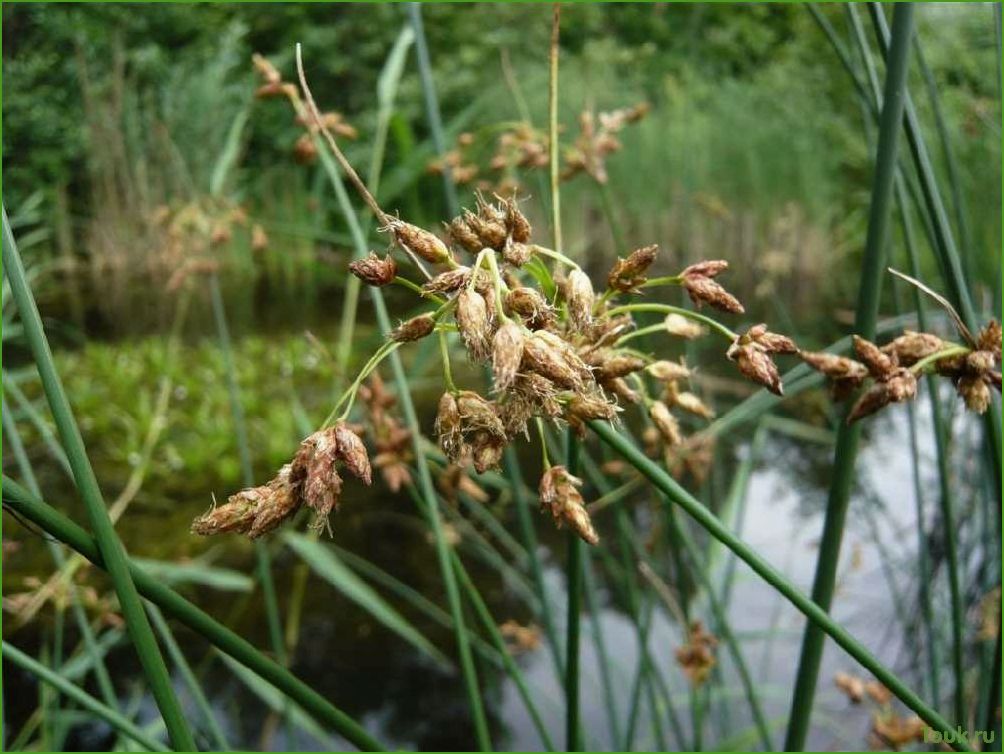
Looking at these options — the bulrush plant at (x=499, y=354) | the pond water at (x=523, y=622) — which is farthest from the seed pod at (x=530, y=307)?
the pond water at (x=523, y=622)

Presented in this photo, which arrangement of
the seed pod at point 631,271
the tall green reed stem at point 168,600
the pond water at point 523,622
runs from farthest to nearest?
the pond water at point 523,622
the seed pod at point 631,271
the tall green reed stem at point 168,600

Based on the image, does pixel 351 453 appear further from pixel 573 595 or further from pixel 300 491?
pixel 573 595

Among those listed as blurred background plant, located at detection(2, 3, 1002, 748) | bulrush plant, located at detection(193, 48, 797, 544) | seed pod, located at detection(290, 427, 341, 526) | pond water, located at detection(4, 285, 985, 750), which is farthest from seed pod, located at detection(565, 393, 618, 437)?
pond water, located at detection(4, 285, 985, 750)

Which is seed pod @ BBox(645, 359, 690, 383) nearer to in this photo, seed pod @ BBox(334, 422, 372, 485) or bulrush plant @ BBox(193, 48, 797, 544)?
bulrush plant @ BBox(193, 48, 797, 544)

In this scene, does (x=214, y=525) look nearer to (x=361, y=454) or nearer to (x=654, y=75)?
(x=361, y=454)

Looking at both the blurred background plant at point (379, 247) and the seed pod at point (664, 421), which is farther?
the blurred background plant at point (379, 247)

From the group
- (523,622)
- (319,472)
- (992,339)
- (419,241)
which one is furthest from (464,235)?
(523,622)

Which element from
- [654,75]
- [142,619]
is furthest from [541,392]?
[654,75]

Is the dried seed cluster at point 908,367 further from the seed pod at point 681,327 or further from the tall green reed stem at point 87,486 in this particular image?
the tall green reed stem at point 87,486

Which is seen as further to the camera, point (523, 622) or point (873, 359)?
point (523, 622)
